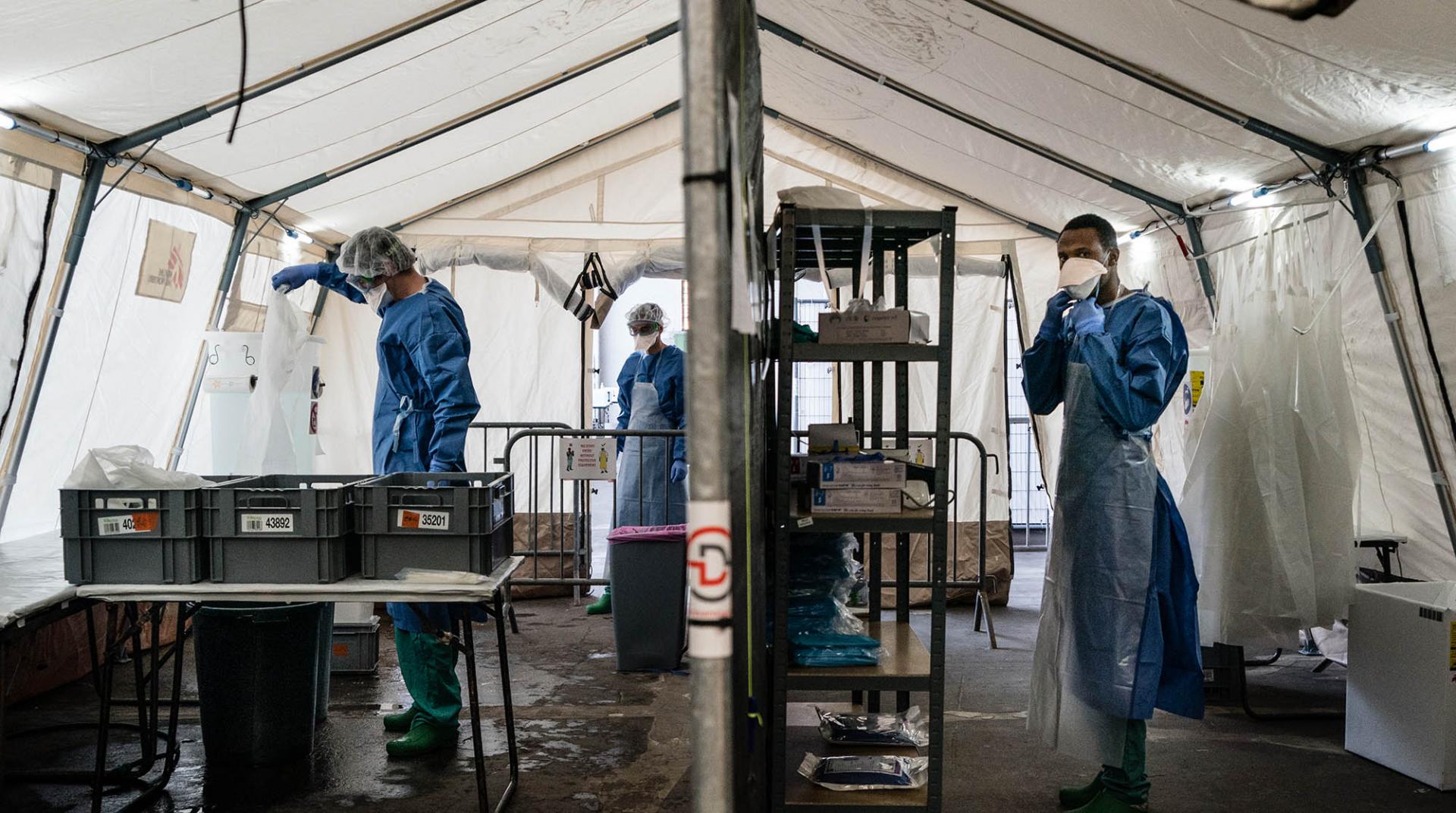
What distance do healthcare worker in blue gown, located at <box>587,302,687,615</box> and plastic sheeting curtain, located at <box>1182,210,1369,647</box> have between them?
9.54 feet

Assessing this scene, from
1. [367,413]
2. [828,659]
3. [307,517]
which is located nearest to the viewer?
[828,659]

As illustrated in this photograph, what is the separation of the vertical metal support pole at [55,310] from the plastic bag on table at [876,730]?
298 centimetres

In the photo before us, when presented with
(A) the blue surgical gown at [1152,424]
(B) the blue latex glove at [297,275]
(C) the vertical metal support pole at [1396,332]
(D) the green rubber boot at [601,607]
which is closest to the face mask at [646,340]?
(D) the green rubber boot at [601,607]

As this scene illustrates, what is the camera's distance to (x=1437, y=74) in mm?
2824

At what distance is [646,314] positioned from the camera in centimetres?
575

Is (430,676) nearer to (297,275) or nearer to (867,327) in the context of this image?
(297,275)

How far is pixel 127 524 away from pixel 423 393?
3.16ft

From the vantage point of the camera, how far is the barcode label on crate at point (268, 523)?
2.61 meters

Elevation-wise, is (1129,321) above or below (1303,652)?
above

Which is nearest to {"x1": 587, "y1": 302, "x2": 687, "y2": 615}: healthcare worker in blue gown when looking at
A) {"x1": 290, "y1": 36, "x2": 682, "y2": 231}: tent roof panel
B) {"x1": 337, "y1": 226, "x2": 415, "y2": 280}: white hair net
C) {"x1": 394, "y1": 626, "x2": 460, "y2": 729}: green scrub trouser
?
{"x1": 290, "y1": 36, "x2": 682, "y2": 231}: tent roof panel

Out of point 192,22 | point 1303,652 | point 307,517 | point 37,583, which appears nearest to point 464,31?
point 192,22

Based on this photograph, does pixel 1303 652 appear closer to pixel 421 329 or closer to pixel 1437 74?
pixel 1437 74

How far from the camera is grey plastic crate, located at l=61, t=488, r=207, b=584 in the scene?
2592 mm

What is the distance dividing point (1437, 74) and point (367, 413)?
5.39 meters
